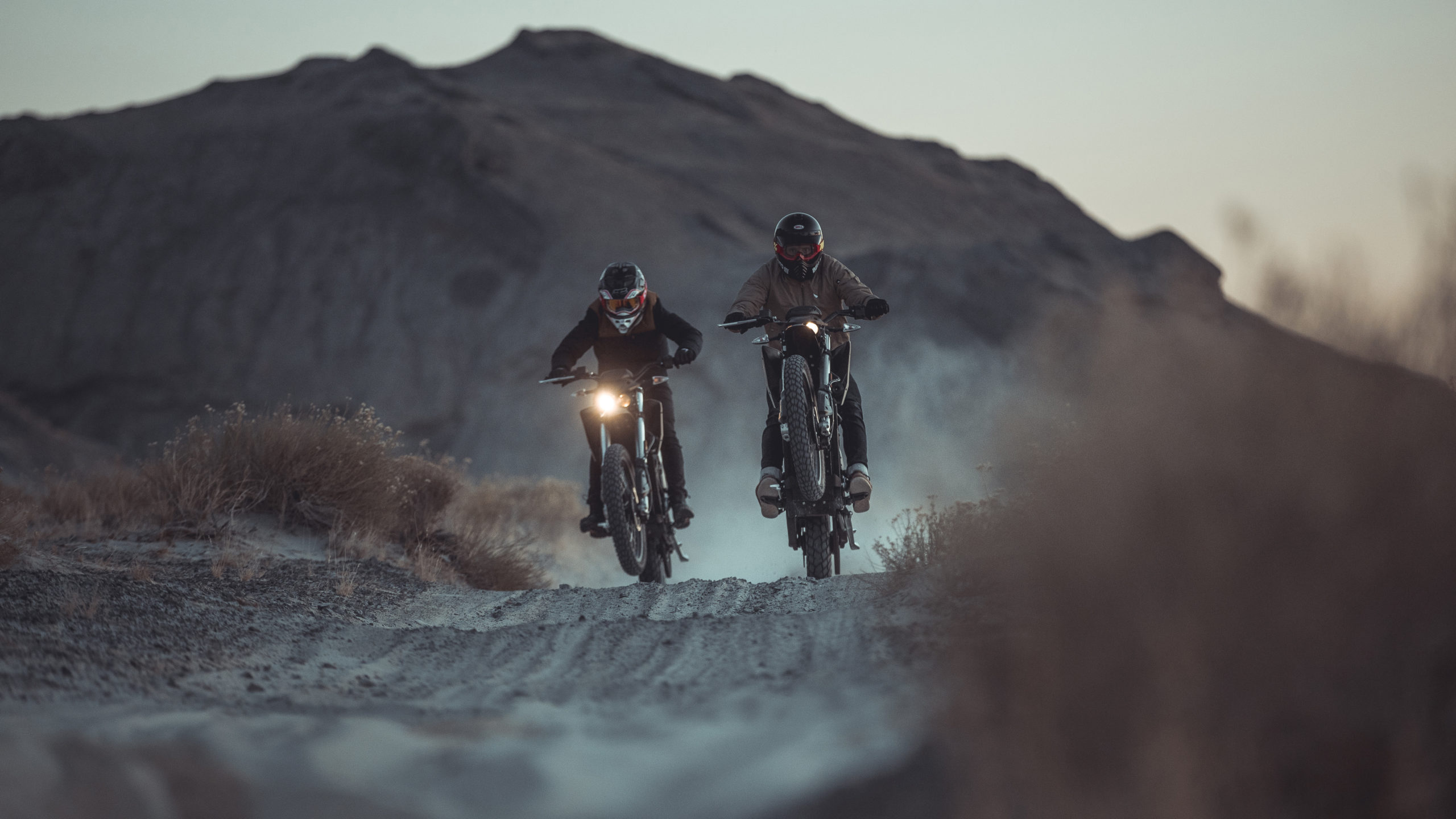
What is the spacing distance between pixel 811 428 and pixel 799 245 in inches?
52.4

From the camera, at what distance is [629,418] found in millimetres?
7957

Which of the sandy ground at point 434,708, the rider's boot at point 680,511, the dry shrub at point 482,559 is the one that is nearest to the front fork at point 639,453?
the rider's boot at point 680,511

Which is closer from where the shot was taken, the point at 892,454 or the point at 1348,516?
the point at 1348,516

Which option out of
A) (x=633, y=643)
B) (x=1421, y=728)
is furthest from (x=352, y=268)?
(x=1421, y=728)

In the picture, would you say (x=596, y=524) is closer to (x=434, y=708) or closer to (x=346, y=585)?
(x=346, y=585)

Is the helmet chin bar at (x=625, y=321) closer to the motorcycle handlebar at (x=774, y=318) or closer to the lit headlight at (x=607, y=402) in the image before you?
the lit headlight at (x=607, y=402)

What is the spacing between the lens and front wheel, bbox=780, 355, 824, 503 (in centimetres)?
703

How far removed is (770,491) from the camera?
278 inches

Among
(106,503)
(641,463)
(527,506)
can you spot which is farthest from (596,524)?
(527,506)

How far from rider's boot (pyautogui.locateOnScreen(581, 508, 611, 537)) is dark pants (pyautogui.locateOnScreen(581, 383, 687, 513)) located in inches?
1.5

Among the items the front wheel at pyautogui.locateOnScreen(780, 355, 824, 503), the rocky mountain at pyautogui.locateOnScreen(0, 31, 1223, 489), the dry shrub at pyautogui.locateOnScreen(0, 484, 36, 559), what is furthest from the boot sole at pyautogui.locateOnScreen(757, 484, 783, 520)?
the rocky mountain at pyautogui.locateOnScreen(0, 31, 1223, 489)

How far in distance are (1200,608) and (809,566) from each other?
14.5 ft

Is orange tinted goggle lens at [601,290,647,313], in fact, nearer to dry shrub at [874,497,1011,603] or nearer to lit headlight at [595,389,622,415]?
lit headlight at [595,389,622,415]

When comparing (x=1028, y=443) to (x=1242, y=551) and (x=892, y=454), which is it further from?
(x=892, y=454)
